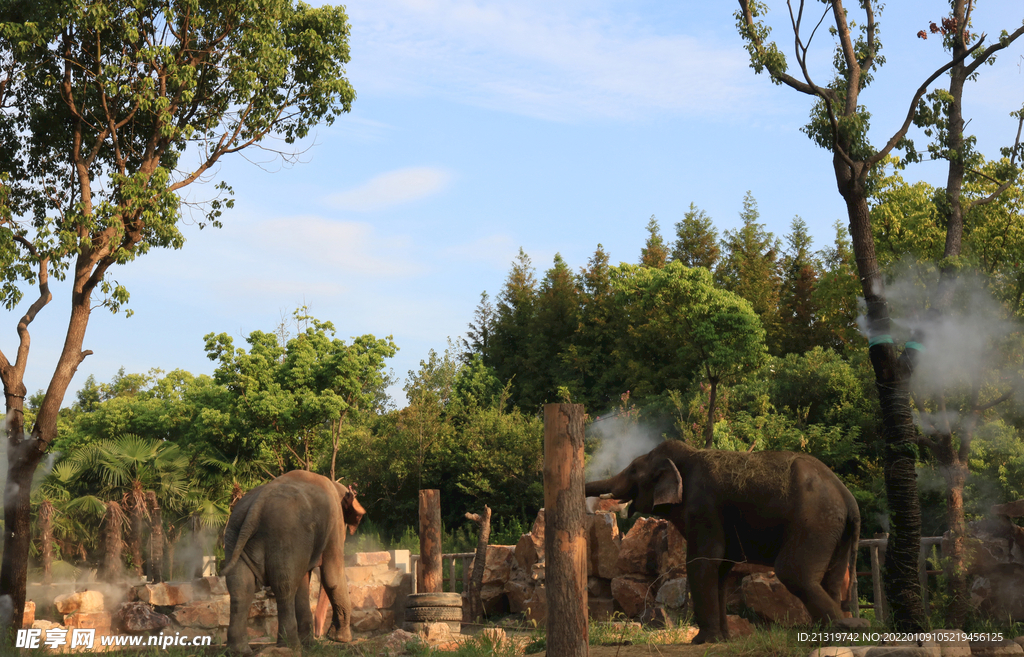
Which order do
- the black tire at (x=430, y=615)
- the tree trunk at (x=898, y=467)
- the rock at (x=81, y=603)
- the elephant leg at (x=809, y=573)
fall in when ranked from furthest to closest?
the rock at (x=81, y=603)
the black tire at (x=430, y=615)
the elephant leg at (x=809, y=573)
the tree trunk at (x=898, y=467)

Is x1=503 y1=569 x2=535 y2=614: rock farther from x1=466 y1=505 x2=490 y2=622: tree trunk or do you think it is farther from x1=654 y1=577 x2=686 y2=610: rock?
x1=654 y1=577 x2=686 y2=610: rock

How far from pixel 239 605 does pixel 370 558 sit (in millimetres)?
7829

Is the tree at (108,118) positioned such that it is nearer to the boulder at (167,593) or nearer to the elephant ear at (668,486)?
the boulder at (167,593)

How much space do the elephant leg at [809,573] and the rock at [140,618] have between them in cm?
1012

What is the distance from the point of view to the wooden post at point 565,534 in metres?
7.08

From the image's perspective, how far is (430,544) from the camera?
12469 mm

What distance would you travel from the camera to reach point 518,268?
3962 centimetres

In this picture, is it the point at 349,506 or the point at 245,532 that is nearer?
the point at 245,532

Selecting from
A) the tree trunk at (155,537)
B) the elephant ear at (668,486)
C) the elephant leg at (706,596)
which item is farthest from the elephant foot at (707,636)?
the tree trunk at (155,537)

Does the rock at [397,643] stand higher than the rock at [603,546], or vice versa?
the rock at [603,546]

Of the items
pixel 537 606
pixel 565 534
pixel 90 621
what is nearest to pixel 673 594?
pixel 537 606

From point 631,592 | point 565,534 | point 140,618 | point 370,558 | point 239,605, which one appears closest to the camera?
point 565,534

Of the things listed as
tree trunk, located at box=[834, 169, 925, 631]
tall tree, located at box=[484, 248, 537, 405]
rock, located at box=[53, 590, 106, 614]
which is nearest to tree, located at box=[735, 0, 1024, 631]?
tree trunk, located at box=[834, 169, 925, 631]

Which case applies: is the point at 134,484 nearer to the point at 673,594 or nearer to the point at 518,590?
the point at 518,590
